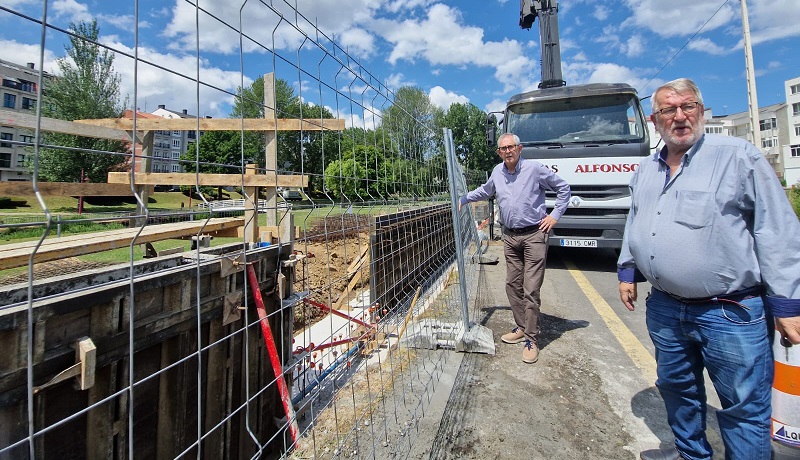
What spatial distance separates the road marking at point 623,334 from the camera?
3.09 metres

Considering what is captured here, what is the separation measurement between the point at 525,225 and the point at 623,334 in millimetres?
1570

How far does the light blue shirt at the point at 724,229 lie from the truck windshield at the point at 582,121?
4929mm

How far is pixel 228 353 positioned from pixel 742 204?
2.84 metres

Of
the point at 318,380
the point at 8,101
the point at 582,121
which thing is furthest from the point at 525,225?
the point at 582,121

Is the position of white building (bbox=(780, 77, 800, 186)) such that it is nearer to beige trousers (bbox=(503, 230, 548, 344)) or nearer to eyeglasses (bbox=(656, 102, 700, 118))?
beige trousers (bbox=(503, 230, 548, 344))

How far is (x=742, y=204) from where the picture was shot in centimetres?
165

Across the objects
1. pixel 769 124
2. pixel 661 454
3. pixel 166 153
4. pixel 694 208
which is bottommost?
pixel 661 454

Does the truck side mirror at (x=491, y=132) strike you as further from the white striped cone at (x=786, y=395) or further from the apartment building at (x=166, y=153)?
the white striped cone at (x=786, y=395)

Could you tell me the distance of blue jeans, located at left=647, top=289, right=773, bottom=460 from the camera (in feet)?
5.36

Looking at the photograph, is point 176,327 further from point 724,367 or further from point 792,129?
point 792,129

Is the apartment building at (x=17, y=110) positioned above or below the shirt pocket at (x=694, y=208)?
→ above

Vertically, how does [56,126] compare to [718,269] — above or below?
above

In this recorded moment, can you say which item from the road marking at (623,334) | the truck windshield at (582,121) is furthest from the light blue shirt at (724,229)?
the truck windshield at (582,121)

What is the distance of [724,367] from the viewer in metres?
1.69
